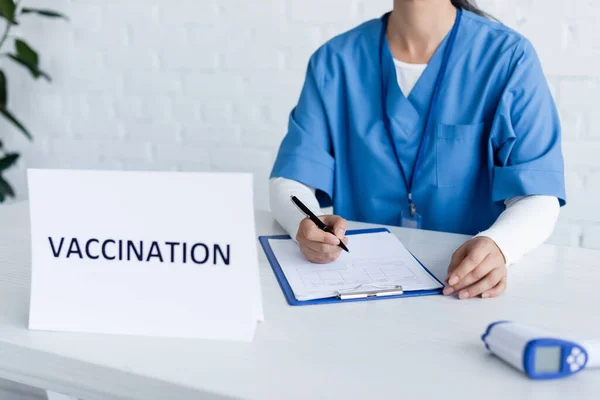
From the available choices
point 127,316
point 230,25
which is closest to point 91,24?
point 230,25

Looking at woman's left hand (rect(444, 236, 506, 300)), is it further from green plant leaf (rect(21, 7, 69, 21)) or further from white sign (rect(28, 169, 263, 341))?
green plant leaf (rect(21, 7, 69, 21))

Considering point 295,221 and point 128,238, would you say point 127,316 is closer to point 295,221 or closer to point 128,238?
point 128,238

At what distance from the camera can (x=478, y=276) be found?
841 millimetres

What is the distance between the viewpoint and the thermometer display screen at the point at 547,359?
2.03 feet

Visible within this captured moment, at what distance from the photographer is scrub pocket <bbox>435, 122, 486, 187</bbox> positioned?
1.24 meters

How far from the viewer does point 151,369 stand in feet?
2.15

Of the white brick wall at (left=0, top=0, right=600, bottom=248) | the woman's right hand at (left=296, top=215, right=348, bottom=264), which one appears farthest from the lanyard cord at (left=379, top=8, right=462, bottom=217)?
the white brick wall at (left=0, top=0, right=600, bottom=248)

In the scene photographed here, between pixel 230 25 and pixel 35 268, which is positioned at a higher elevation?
pixel 230 25

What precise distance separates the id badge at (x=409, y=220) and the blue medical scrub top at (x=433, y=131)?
17 mm

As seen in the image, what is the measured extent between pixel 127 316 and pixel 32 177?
0.61ft

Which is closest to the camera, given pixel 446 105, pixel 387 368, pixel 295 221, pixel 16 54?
pixel 387 368

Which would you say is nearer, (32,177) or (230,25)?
(32,177)

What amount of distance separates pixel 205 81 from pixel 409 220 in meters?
1.14

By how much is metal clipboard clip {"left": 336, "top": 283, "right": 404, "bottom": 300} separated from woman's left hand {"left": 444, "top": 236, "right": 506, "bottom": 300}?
6 cm
